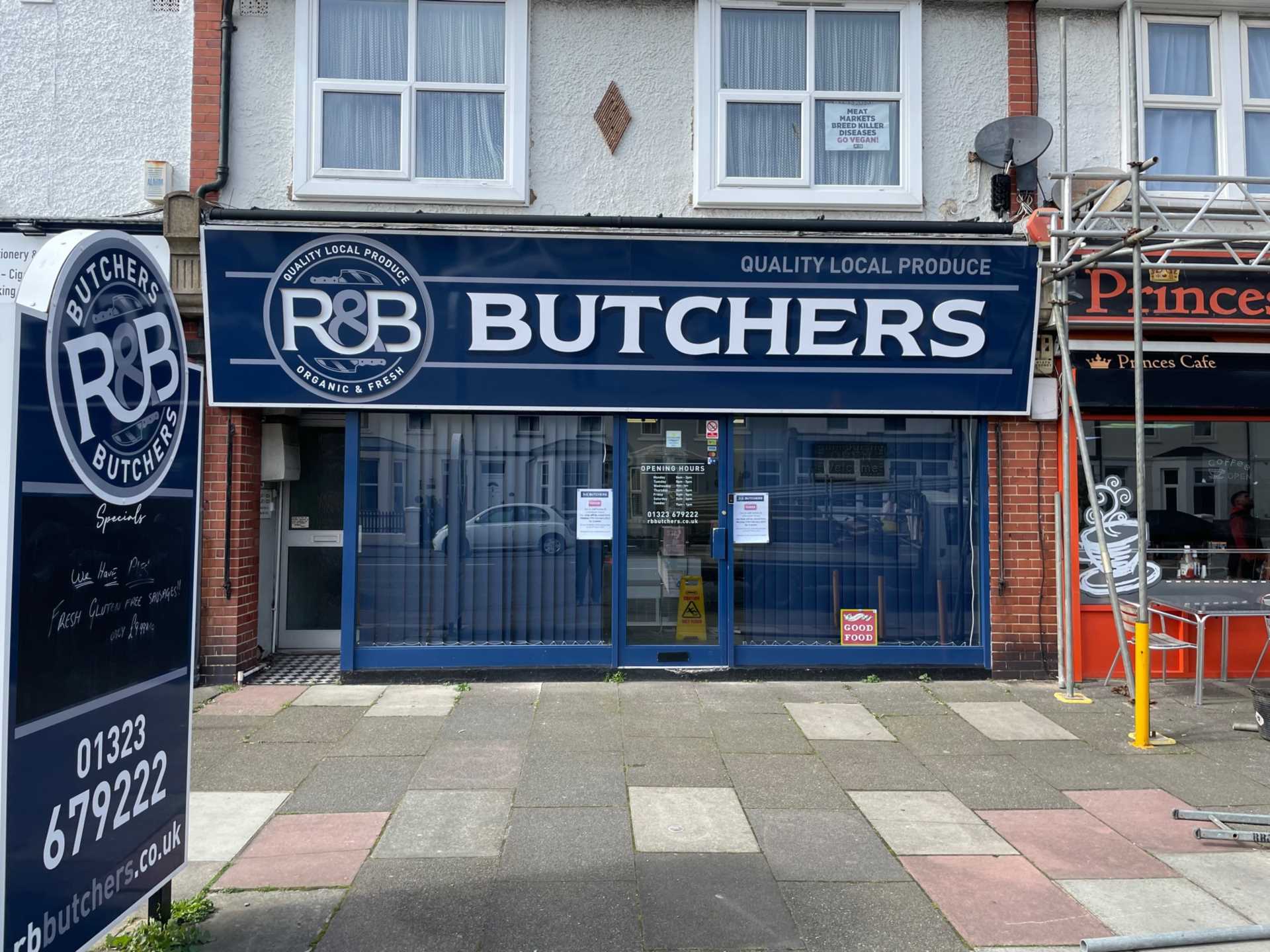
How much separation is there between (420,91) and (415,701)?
523 centimetres

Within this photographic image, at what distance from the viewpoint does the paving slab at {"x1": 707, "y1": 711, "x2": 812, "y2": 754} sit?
19.6 ft

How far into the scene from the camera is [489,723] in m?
6.50

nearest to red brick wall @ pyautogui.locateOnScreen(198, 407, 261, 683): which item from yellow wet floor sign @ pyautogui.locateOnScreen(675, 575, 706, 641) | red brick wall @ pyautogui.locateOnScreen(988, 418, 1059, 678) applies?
yellow wet floor sign @ pyautogui.locateOnScreen(675, 575, 706, 641)

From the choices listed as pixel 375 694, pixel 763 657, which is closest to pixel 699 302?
pixel 763 657

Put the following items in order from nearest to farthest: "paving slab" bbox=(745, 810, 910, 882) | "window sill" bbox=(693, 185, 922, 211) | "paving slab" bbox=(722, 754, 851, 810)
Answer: "paving slab" bbox=(745, 810, 910, 882) < "paving slab" bbox=(722, 754, 851, 810) < "window sill" bbox=(693, 185, 922, 211)

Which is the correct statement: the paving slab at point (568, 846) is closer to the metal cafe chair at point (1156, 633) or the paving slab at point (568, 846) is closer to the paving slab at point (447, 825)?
the paving slab at point (447, 825)

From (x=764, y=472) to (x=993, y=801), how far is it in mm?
3542

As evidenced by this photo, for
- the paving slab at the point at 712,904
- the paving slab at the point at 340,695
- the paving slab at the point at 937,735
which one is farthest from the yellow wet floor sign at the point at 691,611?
the paving slab at the point at 712,904

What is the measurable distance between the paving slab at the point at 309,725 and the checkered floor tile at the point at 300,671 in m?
0.87

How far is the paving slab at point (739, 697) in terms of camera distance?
22.6 feet

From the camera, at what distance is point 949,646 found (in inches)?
309

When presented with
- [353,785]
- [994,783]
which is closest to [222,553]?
[353,785]

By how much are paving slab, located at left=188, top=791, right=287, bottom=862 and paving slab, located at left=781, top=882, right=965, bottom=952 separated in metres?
2.78

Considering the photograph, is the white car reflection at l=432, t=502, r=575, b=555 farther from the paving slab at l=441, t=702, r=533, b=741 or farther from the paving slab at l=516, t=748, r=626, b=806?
the paving slab at l=516, t=748, r=626, b=806
